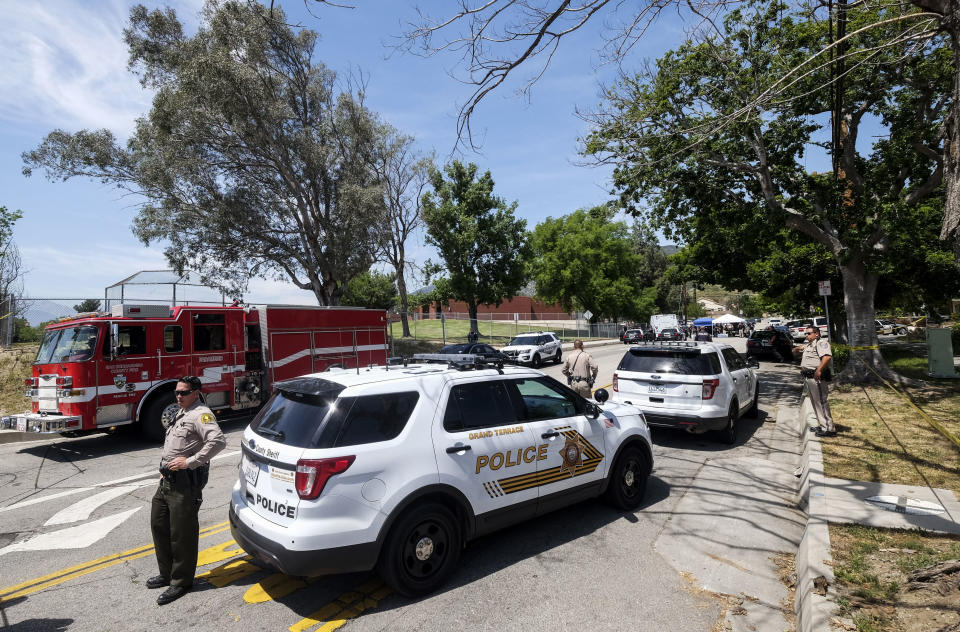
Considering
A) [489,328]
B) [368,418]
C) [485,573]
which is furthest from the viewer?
[489,328]

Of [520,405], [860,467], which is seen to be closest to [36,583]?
[520,405]

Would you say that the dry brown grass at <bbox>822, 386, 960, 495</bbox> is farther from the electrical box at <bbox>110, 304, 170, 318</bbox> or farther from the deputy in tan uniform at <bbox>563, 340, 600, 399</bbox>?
the electrical box at <bbox>110, 304, 170, 318</bbox>

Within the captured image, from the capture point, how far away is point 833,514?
5.07 metres

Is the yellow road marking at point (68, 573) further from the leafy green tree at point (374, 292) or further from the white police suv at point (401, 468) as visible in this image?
the leafy green tree at point (374, 292)

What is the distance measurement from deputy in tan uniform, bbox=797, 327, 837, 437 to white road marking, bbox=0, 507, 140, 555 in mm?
9966

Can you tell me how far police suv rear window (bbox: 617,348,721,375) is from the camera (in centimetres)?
834

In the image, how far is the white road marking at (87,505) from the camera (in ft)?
19.0

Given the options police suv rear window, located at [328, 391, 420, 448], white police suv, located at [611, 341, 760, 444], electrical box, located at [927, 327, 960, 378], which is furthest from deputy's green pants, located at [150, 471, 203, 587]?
electrical box, located at [927, 327, 960, 378]

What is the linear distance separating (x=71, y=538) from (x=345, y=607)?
3542 mm

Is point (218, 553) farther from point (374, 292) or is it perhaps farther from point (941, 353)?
point (374, 292)

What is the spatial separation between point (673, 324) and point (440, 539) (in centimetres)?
4177

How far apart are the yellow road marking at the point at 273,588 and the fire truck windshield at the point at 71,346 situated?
7.41m

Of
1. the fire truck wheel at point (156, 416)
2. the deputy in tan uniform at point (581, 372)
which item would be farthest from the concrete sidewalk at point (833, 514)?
the fire truck wheel at point (156, 416)

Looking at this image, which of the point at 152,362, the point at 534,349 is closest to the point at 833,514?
the point at 152,362
